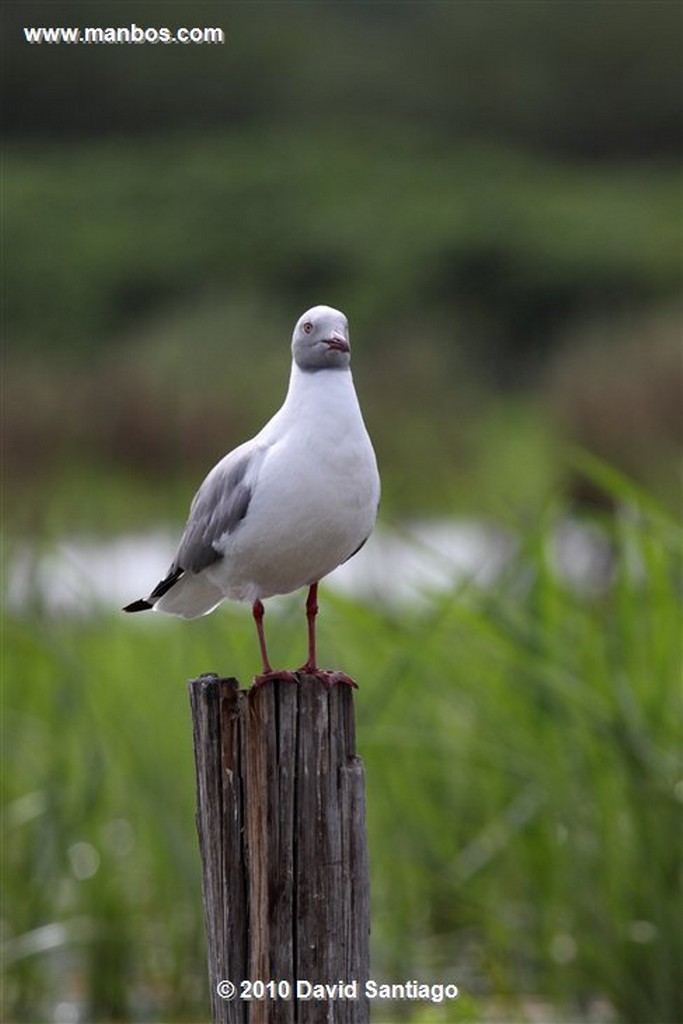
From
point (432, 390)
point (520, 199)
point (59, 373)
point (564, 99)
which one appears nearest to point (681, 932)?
point (59, 373)

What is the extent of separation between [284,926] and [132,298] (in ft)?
31.5

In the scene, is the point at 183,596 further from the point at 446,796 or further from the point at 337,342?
the point at 446,796

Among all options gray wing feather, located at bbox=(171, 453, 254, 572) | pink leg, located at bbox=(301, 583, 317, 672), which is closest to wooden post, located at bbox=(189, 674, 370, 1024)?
pink leg, located at bbox=(301, 583, 317, 672)

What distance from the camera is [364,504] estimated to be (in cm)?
202

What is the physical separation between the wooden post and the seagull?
0.12 meters

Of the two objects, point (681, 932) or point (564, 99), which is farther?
point (564, 99)

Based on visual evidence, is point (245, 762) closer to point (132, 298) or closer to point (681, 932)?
point (681, 932)

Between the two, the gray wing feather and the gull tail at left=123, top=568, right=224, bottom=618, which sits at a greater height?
the gray wing feather

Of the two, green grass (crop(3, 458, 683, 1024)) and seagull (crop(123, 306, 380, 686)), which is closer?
seagull (crop(123, 306, 380, 686))

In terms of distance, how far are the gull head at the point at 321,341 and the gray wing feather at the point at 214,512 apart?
15 cm

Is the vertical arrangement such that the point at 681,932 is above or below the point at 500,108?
below

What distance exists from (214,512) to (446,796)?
8.13 ft

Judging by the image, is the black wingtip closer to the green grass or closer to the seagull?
the seagull

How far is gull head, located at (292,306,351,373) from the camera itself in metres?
1.98
